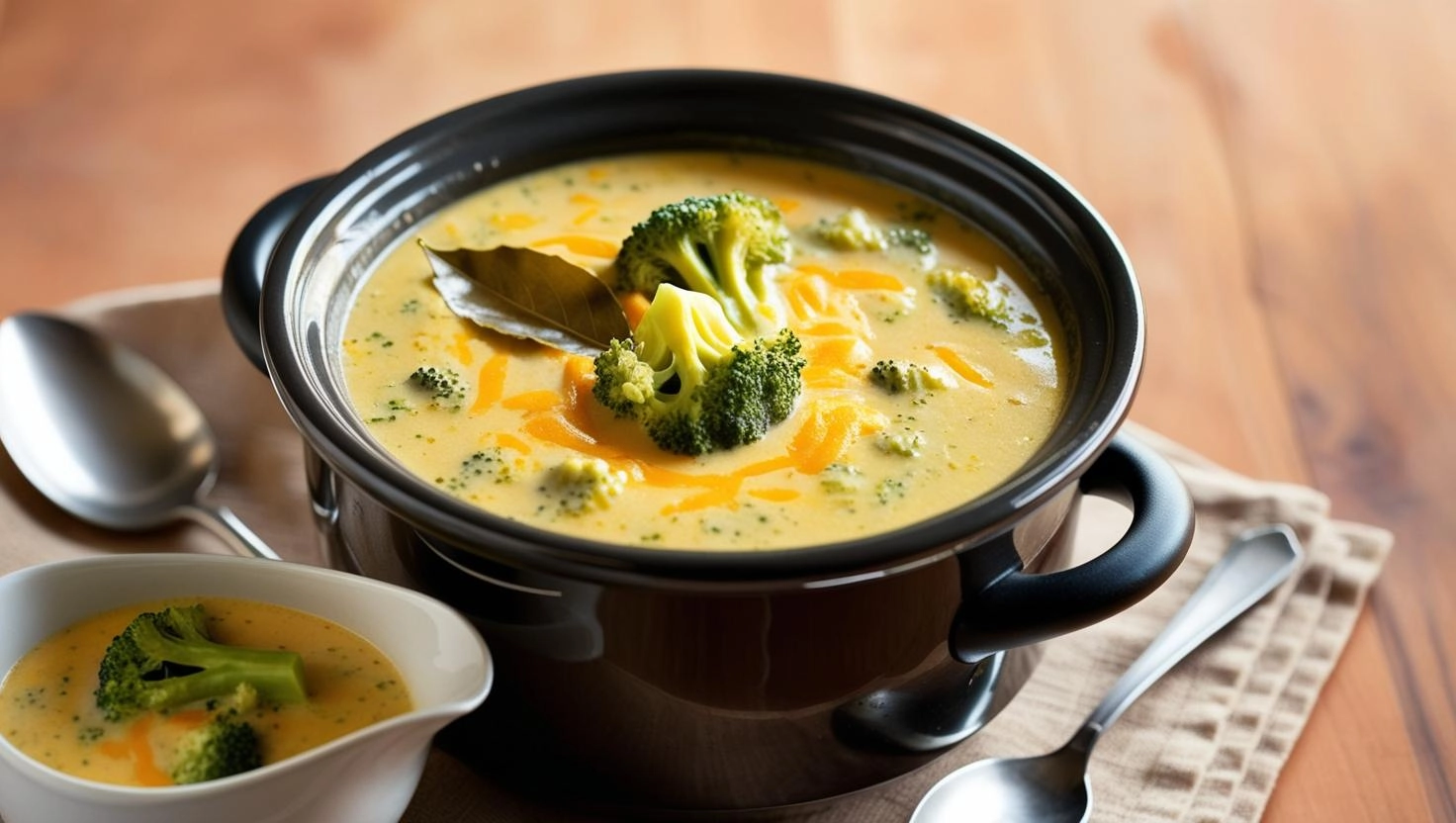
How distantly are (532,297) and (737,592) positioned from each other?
0.81 metres

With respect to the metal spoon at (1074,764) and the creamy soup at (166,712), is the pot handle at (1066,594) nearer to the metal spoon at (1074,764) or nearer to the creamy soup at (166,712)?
the metal spoon at (1074,764)

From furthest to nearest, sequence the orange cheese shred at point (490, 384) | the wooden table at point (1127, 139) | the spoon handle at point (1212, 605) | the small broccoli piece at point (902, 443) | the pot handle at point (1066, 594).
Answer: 1. the wooden table at point (1127, 139)
2. the spoon handle at point (1212, 605)
3. the orange cheese shred at point (490, 384)
4. the small broccoli piece at point (902, 443)
5. the pot handle at point (1066, 594)

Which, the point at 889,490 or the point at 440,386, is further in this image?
the point at 440,386

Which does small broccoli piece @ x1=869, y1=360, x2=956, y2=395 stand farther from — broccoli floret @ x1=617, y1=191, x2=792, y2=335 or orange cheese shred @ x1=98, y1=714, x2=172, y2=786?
orange cheese shred @ x1=98, y1=714, x2=172, y2=786

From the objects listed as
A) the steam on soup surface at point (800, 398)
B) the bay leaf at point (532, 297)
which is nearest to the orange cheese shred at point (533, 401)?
the steam on soup surface at point (800, 398)

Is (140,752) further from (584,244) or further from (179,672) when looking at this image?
(584,244)

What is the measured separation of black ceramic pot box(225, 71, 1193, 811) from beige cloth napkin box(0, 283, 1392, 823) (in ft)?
0.48

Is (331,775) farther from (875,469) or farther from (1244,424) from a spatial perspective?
(1244,424)

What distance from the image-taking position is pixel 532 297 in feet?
8.00

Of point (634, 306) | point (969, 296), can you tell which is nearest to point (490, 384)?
point (634, 306)

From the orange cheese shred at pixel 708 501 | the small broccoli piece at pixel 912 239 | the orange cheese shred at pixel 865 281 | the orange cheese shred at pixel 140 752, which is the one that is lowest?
the orange cheese shred at pixel 140 752

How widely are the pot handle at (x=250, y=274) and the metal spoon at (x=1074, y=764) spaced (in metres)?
1.19

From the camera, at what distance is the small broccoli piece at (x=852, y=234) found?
2.64 m

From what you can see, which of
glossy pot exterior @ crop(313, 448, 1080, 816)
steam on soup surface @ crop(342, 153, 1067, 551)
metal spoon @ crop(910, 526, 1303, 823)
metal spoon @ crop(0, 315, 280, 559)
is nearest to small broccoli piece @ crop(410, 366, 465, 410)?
steam on soup surface @ crop(342, 153, 1067, 551)
